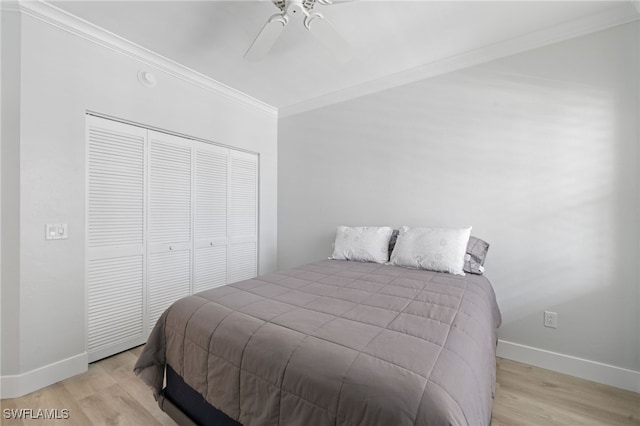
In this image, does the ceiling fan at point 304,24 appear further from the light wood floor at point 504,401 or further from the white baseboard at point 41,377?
the white baseboard at point 41,377

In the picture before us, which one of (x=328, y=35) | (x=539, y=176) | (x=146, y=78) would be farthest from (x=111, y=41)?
(x=539, y=176)

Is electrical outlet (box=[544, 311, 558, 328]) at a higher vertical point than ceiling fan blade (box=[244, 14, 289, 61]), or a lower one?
lower

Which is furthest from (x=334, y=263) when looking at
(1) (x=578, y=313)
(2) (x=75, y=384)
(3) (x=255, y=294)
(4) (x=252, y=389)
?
(2) (x=75, y=384)

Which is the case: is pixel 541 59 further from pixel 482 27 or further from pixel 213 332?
pixel 213 332

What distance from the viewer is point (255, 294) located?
158 cm

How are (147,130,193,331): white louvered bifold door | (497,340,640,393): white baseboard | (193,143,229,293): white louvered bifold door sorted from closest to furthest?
1. (497,340,640,393): white baseboard
2. (147,130,193,331): white louvered bifold door
3. (193,143,229,293): white louvered bifold door

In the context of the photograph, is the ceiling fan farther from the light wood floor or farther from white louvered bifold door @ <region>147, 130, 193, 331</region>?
the light wood floor

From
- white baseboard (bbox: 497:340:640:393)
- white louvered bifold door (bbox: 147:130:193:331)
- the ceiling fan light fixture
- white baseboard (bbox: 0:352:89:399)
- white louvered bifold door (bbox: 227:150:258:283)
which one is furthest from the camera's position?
white louvered bifold door (bbox: 227:150:258:283)

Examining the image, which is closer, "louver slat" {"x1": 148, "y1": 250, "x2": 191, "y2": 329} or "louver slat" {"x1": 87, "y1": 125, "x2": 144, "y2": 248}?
"louver slat" {"x1": 87, "y1": 125, "x2": 144, "y2": 248}

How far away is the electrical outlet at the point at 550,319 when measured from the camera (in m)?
2.03

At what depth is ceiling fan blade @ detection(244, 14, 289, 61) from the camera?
162 centimetres

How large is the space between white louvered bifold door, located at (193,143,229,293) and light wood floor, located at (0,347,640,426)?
3.64ft

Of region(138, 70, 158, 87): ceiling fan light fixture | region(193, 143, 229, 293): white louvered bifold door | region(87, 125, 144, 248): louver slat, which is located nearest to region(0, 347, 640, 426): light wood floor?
region(87, 125, 144, 248): louver slat

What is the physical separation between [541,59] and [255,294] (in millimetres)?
2713
